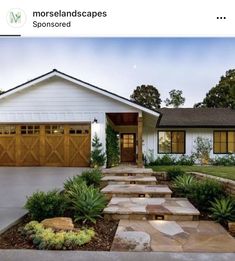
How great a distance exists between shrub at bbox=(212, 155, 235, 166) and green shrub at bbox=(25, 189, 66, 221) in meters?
13.0

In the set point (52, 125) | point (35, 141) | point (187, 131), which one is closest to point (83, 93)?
point (52, 125)

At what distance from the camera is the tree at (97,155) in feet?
43.9

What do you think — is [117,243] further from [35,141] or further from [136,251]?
[35,141]

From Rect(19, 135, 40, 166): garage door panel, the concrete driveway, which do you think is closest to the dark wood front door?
Rect(19, 135, 40, 166): garage door panel

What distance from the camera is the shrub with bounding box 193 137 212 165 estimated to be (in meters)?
17.0

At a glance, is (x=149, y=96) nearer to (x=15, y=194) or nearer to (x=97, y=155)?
(x=97, y=155)

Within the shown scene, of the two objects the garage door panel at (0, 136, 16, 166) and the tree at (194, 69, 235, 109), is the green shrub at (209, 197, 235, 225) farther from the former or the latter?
the tree at (194, 69, 235, 109)

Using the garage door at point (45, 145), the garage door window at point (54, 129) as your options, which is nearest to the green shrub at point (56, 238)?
the garage door at point (45, 145)

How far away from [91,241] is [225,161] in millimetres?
13850

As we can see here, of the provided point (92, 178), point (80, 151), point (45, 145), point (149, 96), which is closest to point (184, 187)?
point (92, 178)

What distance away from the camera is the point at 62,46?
106 inches

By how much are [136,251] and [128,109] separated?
1034cm
